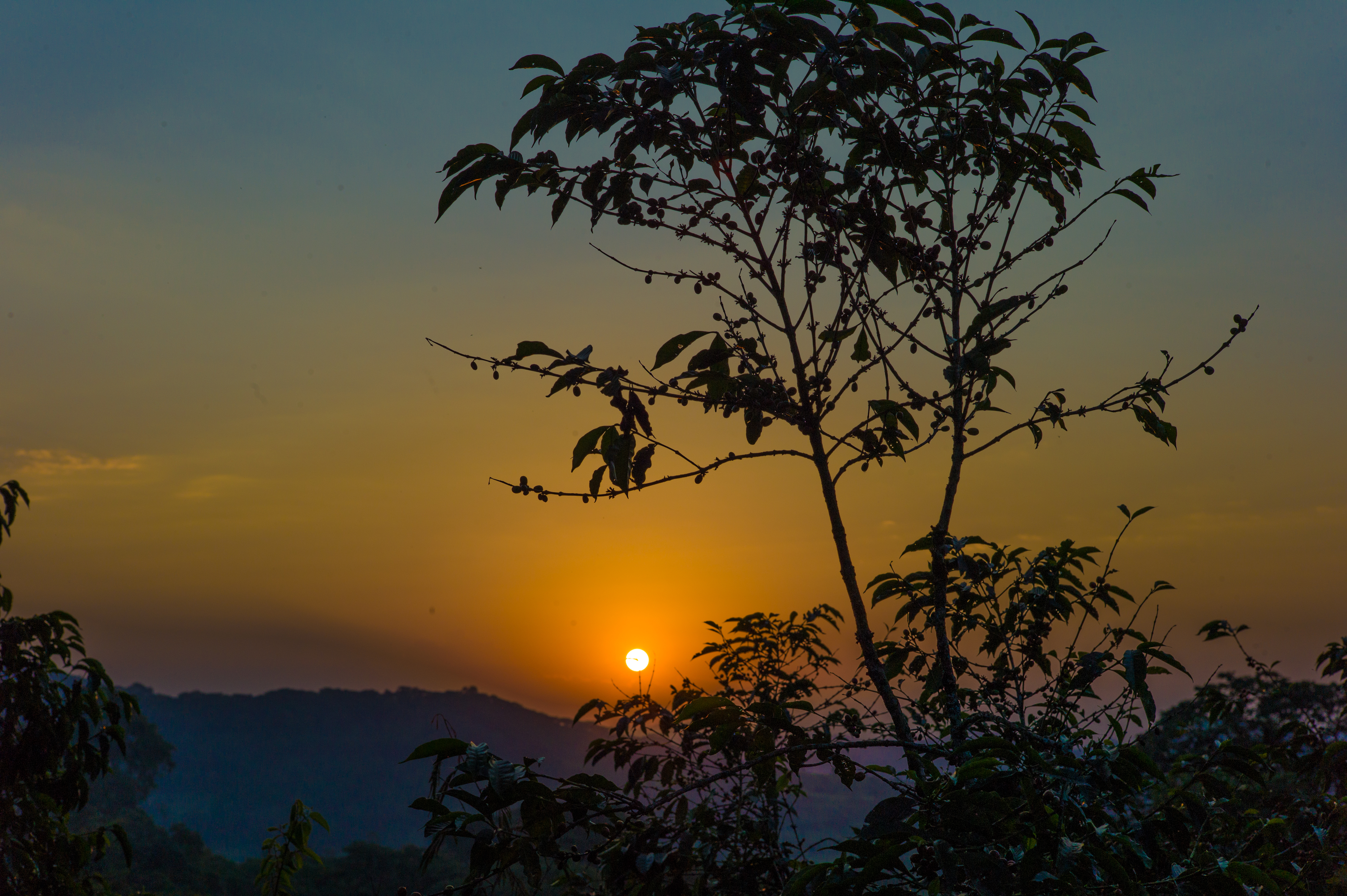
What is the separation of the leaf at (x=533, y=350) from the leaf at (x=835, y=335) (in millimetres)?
1049

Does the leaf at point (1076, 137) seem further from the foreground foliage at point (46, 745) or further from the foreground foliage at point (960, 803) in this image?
the foreground foliage at point (46, 745)

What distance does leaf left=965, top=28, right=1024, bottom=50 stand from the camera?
2916mm

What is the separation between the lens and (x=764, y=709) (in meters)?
2.29

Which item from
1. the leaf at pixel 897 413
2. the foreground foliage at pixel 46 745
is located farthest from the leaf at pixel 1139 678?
the foreground foliage at pixel 46 745

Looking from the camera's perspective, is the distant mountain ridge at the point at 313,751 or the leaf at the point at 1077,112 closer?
the leaf at the point at 1077,112

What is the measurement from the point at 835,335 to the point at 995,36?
121 cm

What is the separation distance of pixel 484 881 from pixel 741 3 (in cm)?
256

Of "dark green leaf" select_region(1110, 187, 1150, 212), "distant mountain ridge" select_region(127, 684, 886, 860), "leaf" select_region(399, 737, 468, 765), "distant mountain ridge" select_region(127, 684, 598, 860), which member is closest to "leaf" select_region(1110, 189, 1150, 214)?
"dark green leaf" select_region(1110, 187, 1150, 212)

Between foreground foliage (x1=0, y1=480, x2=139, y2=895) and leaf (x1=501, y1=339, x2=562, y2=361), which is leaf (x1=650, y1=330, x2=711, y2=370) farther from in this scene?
foreground foliage (x1=0, y1=480, x2=139, y2=895)

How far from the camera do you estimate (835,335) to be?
2.98m

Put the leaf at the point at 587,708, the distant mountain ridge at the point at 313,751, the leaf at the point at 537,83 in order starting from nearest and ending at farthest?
the leaf at the point at 537,83, the leaf at the point at 587,708, the distant mountain ridge at the point at 313,751

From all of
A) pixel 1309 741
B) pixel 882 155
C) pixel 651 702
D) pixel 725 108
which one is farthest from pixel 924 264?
pixel 1309 741

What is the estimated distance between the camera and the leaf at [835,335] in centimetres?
296

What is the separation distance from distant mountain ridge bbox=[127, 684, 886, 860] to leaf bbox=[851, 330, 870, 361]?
63.7 m
